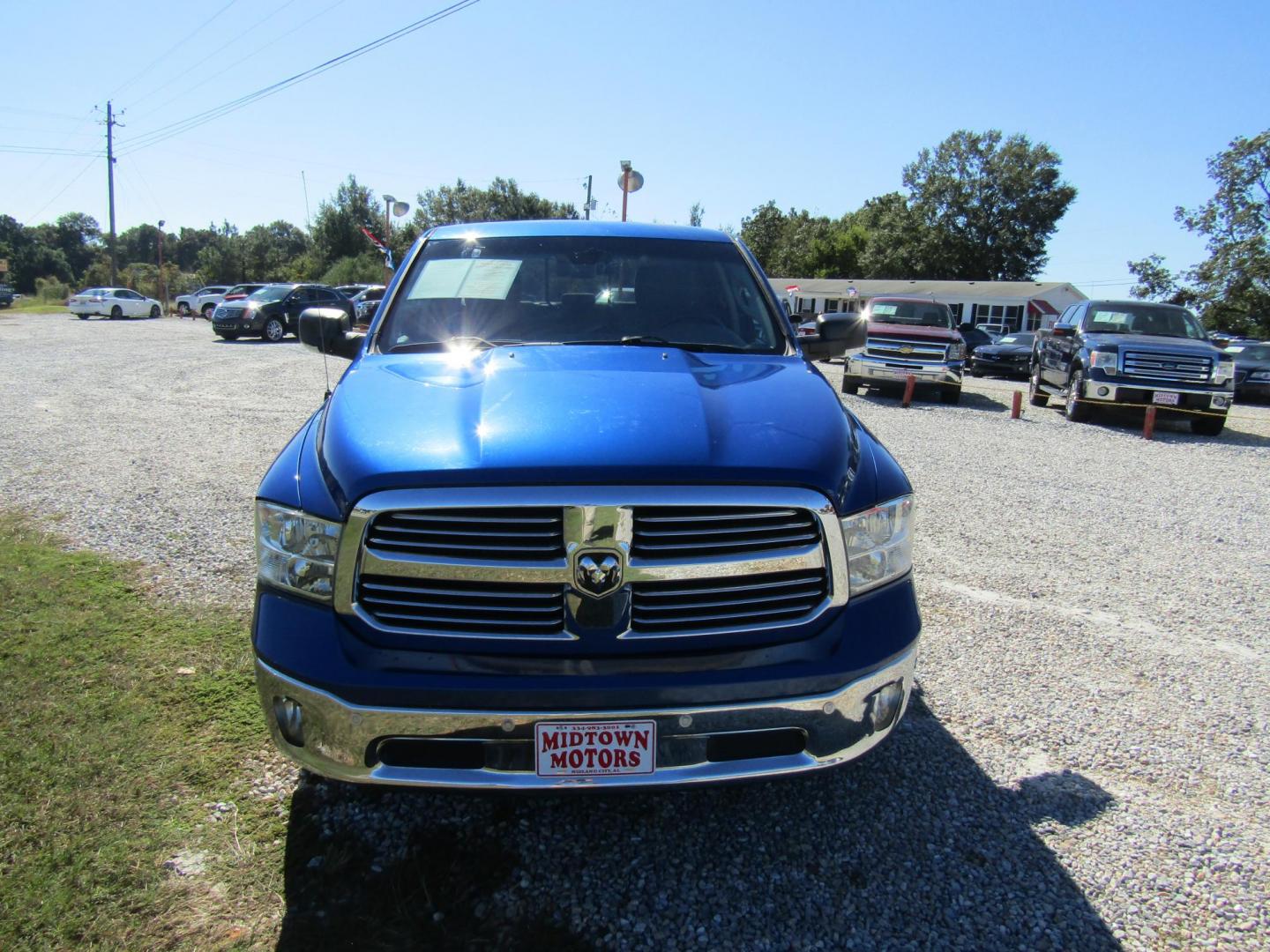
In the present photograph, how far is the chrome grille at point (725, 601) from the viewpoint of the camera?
2.15 metres

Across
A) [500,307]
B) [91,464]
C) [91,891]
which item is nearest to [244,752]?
[91,891]

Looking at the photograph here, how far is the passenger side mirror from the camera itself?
377 centimetres

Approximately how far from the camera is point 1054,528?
21.3 feet

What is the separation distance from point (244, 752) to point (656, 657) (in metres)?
1.77

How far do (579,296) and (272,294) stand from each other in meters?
24.1

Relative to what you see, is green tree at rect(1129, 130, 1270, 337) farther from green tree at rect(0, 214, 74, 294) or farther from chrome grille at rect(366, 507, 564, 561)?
green tree at rect(0, 214, 74, 294)

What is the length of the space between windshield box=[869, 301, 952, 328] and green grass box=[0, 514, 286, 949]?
13875mm

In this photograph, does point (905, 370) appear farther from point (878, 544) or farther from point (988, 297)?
point (988, 297)

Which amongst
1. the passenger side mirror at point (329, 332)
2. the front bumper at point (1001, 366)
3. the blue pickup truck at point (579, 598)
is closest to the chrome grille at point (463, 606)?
the blue pickup truck at point (579, 598)

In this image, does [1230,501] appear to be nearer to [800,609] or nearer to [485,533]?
[800,609]

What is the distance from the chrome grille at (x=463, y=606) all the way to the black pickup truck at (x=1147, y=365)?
12.4 meters

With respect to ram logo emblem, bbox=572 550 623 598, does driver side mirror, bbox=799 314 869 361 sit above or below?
above

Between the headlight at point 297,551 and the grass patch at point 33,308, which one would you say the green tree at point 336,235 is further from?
the headlight at point 297,551

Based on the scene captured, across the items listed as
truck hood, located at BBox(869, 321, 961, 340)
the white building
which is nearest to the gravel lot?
truck hood, located at BBox(869, 321, 961, 340)
